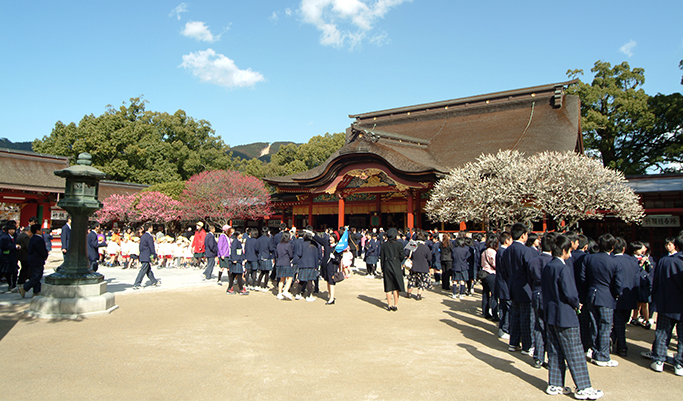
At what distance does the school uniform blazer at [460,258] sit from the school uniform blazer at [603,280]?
167 inches

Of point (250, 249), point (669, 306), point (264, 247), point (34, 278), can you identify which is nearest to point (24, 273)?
point (34, 278)

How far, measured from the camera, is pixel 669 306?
4973 mm

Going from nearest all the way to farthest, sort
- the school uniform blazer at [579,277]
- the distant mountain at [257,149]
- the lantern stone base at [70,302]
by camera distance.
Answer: the school uniform blazer at [579,277], the lantern stone base at [70,302], the distant mountain at [257,149]

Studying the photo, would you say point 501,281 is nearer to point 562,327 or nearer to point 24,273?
point 562,327

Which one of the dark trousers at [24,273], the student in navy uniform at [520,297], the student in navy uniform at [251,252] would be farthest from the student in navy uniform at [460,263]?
the dark trousers at [24,273]

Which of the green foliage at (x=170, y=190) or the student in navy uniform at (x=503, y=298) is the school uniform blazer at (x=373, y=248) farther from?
the green foliage at (x=170, y=190)

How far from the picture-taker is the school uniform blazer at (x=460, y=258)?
9570 mm

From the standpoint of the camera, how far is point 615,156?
89.8 feet

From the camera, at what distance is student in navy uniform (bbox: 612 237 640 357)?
18.2ft

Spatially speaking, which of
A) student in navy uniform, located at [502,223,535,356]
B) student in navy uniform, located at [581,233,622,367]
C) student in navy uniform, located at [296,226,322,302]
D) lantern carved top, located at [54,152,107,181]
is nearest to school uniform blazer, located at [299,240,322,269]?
student in navy uniform, located at [296,226,322,302]

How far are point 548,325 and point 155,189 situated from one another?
28615 millimetres

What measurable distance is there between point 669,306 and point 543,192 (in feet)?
29.7

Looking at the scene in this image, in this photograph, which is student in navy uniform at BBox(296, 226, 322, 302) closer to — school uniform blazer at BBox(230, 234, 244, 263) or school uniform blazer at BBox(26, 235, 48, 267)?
school uniform blazer at BBox(230, 234, 244, 263)

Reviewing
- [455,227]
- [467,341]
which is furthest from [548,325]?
[455,227]
